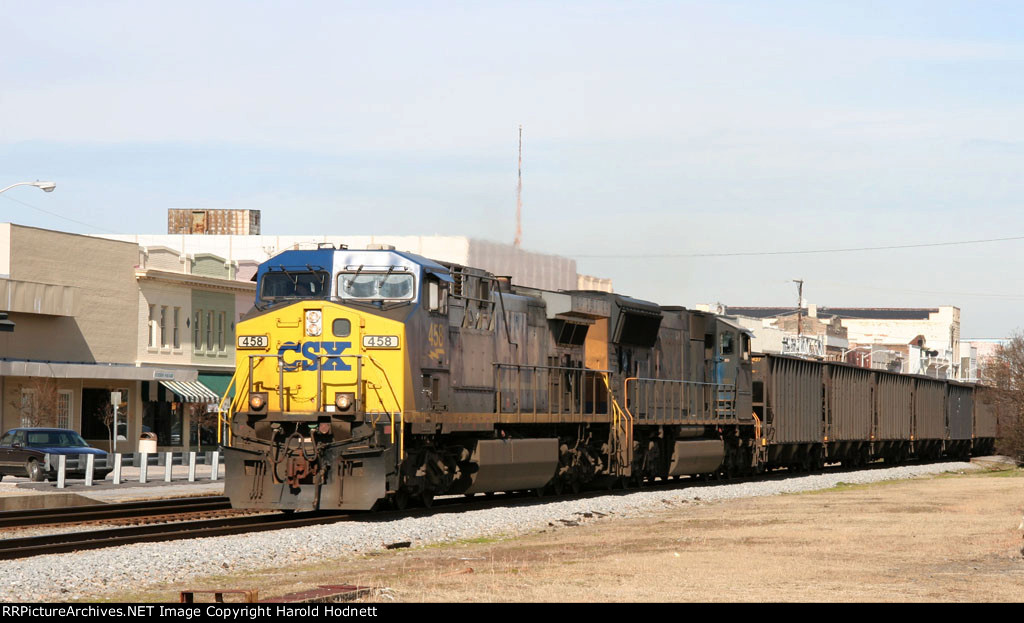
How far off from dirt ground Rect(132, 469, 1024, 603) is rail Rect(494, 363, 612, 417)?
3.86 meters

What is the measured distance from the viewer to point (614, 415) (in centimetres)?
2944

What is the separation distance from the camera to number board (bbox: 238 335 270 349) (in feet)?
72.3

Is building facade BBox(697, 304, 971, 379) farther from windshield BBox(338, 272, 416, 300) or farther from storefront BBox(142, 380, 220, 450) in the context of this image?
windshield BBox(338, 272, 416, 300)

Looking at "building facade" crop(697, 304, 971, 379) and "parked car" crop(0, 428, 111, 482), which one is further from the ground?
"building facade" crop(697, 304, 971, 379)

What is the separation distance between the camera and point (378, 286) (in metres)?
22.0

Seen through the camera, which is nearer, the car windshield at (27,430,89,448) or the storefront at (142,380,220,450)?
the car windshield at (27,430,89,448)

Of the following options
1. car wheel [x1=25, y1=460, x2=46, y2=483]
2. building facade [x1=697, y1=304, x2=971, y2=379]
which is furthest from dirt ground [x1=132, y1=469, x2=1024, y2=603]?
building facade [x1=697, y1=304, x2=971, y2=379]

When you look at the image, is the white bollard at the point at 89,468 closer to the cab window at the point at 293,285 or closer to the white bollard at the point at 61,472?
the white bollard at the point at 61,472

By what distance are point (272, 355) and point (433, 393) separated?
278cm

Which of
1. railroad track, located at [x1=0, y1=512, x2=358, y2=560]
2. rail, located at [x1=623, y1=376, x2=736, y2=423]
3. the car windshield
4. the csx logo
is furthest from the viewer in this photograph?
the car windshield

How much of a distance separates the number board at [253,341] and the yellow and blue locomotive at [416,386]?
0.02 metres

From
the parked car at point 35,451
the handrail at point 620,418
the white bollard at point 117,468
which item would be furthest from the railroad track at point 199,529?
the parked car at point 35,451

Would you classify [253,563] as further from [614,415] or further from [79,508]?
[614,415]
